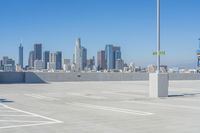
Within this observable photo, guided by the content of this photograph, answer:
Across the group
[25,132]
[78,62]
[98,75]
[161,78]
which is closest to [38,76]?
[98,75]

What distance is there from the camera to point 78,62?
67.5 metres

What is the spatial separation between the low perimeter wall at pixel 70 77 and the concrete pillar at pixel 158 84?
21487mm

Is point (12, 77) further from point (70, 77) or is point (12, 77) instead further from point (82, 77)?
point (82, 77)

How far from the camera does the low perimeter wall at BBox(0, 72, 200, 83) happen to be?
39.3m

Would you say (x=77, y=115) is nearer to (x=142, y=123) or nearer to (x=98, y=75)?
(x=142, y=123)

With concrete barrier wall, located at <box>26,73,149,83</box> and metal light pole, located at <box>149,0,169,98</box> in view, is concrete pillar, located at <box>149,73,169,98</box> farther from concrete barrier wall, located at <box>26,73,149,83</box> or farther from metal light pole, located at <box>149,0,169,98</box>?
concrete barrier wall, located at <box>26,73,149,83</box>

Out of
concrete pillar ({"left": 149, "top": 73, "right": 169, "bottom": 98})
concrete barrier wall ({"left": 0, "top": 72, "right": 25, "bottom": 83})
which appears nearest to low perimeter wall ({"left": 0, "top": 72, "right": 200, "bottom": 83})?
concrete barrier wall ({"left": 0, "top": 72, "right": 25, "bottom": 83})

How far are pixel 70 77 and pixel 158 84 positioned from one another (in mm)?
24526

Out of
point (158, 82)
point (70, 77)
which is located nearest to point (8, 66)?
point (70, 77)

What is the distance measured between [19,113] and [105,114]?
3.09m

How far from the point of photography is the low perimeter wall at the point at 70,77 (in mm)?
39281

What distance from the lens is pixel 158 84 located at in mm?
20609

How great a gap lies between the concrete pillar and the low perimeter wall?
70.5 feet

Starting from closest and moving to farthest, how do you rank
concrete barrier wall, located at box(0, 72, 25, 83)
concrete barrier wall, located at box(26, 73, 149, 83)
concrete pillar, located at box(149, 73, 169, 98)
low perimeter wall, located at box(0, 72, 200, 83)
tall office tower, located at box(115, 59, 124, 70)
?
concrete pillar, located at box(149, 73, 169, 98) < concrete barrier wall, located at box(0, 72, 25, 83) < low perimeter wall, located at box(0, 72, 200, 83) < concrete barrier wall, located at box(26, 73, 149, 83) < tall office tower, located at box(115, 59, 124, 70)
